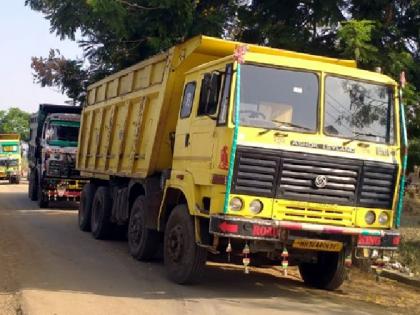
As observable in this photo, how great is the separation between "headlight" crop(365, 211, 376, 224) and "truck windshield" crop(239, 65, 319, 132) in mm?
1253

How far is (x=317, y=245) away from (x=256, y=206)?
3.00 feet

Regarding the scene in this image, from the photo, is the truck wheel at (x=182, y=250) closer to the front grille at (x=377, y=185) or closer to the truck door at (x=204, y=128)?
the truck door at (x=204, y=128)

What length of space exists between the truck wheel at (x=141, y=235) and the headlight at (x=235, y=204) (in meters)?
3.01

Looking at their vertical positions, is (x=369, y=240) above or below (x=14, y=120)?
below

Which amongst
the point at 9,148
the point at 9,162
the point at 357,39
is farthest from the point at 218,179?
the point at 9,148

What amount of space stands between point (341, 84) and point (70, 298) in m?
4.25

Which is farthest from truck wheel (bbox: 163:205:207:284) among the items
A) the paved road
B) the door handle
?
the door handle

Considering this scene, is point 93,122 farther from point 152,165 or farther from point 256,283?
point 256,283

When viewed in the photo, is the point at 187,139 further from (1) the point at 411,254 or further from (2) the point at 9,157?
(2) the point at 9,157

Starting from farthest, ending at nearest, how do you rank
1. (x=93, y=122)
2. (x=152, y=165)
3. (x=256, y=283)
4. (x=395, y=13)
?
(x=93, y=122) → (x=395, y=13) → (x=152, y=165) → (x=256, y=283)

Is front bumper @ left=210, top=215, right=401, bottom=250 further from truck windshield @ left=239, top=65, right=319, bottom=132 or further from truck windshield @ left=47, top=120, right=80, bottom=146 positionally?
truck windshield @ left=47, top=120, right=80, bottom=146

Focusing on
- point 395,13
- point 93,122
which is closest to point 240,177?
point 395,13

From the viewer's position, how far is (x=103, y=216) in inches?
500

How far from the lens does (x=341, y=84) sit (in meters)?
7.95
